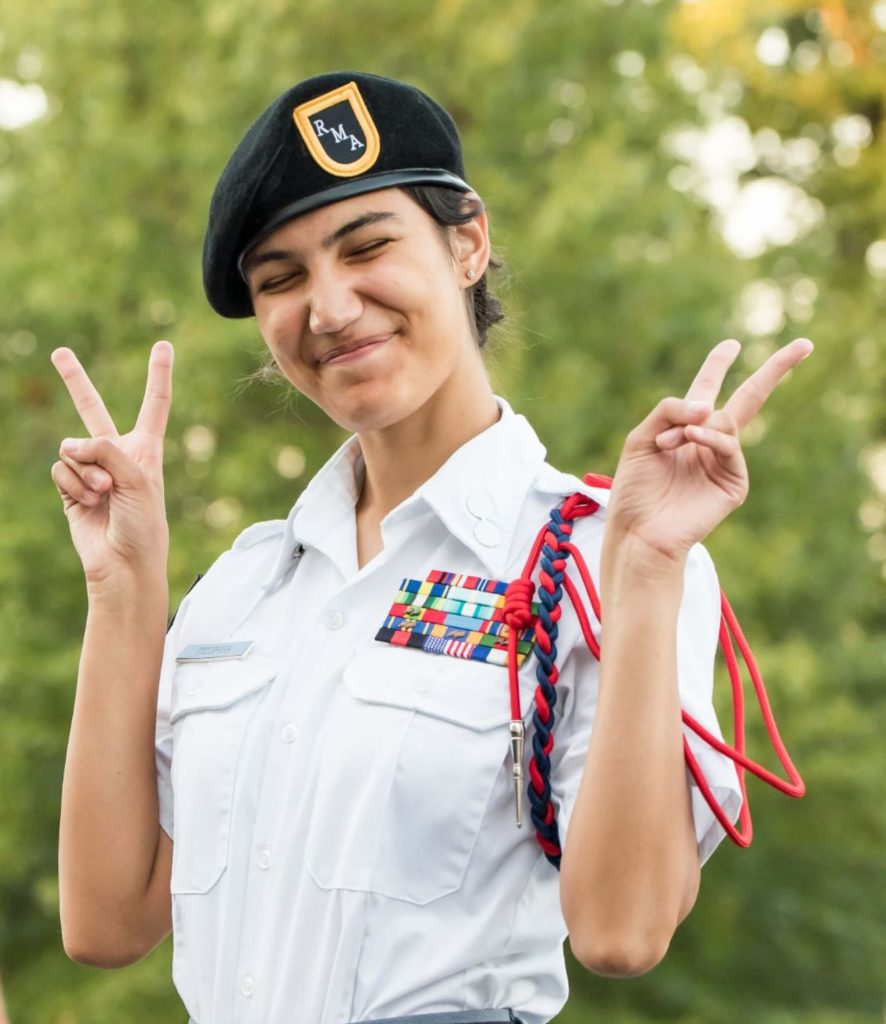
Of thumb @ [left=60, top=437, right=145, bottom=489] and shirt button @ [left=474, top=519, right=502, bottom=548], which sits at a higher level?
thumb @ [left=60, top=437, right=145, bottom=489]

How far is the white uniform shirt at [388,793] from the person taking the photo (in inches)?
69.2

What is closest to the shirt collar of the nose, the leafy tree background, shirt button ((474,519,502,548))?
shirt button ((474,519,502,548))

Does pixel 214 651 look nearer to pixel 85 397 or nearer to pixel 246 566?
pixel 246 566

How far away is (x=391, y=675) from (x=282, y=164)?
59cm

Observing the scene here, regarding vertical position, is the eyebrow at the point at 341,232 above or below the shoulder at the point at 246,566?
above

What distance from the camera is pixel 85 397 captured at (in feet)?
7.15

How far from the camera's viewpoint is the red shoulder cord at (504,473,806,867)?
1677 mm

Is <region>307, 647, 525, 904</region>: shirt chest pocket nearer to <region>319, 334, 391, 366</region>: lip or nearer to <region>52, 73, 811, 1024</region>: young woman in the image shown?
<region>52, 73, 811, 1024</region>: young woman

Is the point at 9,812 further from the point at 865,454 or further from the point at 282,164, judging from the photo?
the point at 282,164

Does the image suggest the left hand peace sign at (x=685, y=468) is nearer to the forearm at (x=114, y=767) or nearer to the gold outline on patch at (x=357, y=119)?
the gold outline on patch at (x=357, y=119)

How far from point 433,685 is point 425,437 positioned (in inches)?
14.7

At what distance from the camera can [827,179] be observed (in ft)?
38.1

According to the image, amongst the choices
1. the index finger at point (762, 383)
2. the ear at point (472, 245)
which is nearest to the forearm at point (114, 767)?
the ear at point (472, 245)

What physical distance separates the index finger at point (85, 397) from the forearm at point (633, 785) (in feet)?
2.63
